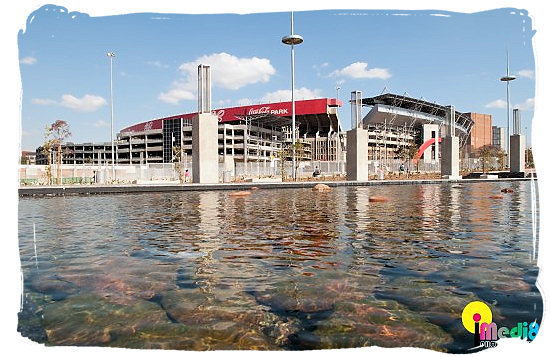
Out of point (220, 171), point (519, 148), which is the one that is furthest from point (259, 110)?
point (519, 148)

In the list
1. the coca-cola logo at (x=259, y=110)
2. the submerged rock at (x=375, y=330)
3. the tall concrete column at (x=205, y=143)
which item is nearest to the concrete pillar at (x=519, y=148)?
the submerged rock at (x=375, y=330)

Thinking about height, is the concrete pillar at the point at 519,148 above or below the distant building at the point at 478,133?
below

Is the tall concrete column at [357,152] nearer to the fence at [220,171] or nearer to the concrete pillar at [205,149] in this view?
the fence at [220,171]

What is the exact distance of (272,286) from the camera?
10.8 ft

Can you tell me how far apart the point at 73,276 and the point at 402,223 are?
5.62 metres

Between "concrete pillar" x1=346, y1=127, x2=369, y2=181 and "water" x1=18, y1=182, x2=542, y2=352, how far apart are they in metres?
23.6

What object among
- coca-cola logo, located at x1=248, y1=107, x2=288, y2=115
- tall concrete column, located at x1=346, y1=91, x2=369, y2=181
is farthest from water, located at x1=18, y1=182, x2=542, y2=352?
coca-cola logo, located at x1=248, y1=107, x2=288, y2=115

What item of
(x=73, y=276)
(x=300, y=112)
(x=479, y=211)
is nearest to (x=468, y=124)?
(x=300, y=112)

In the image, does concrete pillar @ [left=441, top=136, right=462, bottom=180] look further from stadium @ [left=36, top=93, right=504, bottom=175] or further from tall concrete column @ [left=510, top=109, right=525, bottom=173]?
stadium @ [left=36, top=93, right=504, bottom=175]

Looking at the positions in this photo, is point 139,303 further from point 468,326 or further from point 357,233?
point 357,233

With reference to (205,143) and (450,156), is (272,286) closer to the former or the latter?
(205,143)

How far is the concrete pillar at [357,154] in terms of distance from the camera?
29562 millimetres

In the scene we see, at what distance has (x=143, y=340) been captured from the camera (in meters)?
2.18

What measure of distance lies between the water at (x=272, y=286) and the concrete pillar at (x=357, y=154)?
77.6ft
